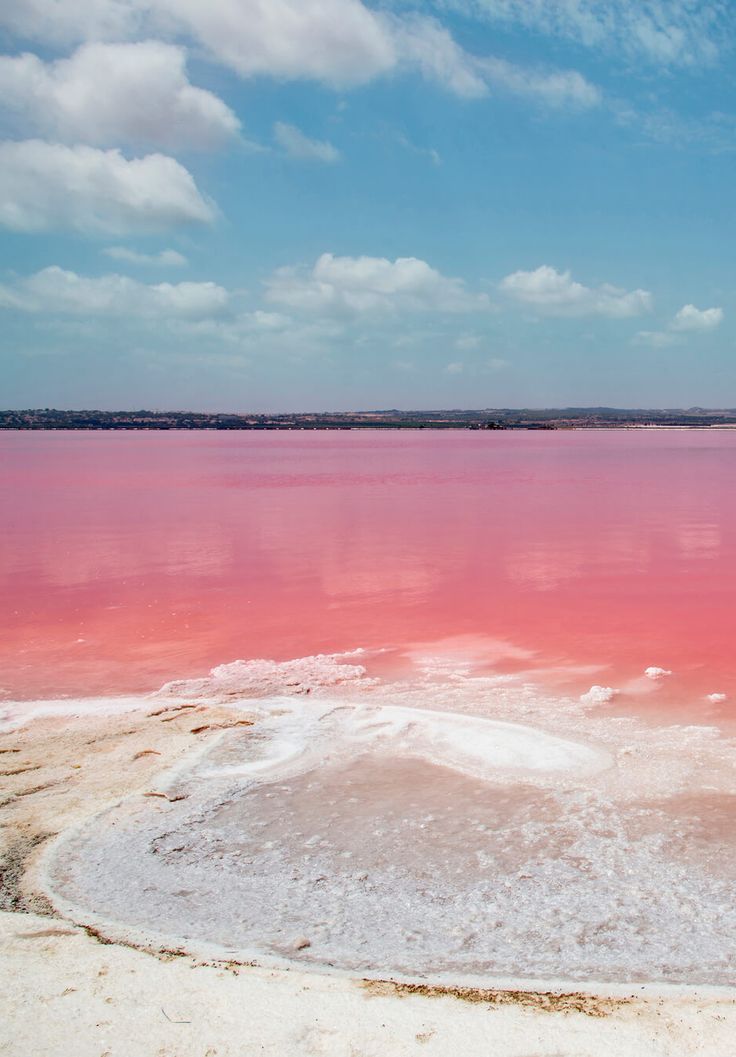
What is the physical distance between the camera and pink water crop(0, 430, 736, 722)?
719 centimetres

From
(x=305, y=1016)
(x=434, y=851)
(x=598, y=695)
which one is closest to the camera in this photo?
(x=305, y=1016)

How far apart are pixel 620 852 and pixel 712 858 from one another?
404mm

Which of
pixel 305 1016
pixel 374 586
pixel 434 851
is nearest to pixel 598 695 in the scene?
pixel 434 851

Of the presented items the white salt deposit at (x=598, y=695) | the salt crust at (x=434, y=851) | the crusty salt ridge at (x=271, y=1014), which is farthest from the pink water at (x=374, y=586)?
the crusty salt ridge at (x=271, y=1014)

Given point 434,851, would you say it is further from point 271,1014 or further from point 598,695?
point 598,695

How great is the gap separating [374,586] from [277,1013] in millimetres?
7704

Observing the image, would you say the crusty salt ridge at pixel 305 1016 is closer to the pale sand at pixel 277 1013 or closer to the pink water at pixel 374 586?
the pale sand at pixel 277 1013

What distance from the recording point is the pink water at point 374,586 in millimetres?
7191

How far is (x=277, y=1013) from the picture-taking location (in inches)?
108

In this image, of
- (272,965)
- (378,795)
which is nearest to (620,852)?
(378,795)

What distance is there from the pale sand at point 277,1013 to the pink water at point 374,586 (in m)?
3.27

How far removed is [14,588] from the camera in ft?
34.4

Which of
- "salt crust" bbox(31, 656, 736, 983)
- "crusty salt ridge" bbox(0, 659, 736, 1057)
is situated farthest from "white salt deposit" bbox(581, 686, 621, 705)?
"crusty salt ridge" bbox(0, 659, 736, 1057)

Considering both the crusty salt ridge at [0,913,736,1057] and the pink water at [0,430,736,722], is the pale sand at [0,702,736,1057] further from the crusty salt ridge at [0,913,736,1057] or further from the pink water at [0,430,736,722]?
the pink water at [0,430,736,722]
